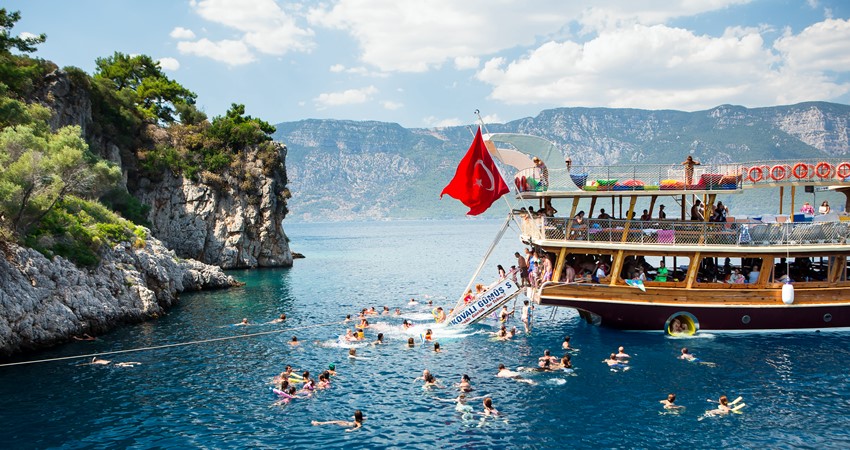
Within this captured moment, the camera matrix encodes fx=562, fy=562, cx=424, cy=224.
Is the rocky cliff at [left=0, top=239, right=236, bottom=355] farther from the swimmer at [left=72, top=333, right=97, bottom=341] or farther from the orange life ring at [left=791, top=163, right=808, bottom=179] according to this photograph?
the orange life ring at [left=791, top=163, right=808, bottom=179]

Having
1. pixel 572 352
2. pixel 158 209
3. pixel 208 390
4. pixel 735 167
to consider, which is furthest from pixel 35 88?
pixel 735 167

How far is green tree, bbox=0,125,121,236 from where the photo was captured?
84.3 feet

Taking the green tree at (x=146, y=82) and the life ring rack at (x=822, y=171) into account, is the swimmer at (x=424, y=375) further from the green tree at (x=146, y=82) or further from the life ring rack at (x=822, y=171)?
the green tree at (x=146, y=82)

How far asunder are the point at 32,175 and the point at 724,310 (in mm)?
32697

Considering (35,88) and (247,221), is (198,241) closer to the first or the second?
(247,221)

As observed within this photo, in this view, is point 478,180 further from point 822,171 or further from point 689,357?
point 822,171

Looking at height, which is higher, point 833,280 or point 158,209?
point 158,209

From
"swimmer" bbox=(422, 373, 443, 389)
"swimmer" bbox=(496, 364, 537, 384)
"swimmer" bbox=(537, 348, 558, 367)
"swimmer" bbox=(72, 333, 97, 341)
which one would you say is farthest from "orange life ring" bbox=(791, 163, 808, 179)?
"swimmer" bbox=(72, 333, 97, 341)

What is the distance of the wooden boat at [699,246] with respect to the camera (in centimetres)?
2553

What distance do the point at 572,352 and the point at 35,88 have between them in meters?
47.7

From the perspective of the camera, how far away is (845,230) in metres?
25.7

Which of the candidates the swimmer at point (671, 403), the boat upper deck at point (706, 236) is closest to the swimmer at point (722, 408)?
the swimmer at point (671, 403)

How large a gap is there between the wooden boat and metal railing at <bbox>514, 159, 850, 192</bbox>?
45mm

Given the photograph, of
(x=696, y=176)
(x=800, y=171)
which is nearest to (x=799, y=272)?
(x=800, y=171)
